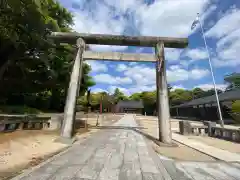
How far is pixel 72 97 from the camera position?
29.3 feet

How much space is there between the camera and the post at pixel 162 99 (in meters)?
8.70

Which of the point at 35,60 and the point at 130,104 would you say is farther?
the point at 130,104

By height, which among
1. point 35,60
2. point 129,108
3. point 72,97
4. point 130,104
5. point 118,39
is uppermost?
point 130,104

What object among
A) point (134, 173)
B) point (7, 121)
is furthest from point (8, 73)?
point (134, 173)

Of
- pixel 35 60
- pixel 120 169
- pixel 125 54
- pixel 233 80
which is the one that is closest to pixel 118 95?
pixel 233 80

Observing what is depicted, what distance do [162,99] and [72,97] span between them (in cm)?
438

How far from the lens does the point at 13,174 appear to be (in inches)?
154

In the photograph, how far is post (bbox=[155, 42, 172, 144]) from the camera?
8704 millimetres

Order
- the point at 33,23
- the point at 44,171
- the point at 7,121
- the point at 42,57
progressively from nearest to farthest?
the point at 44,171 < the point at 7,121 < the point at 33,23 < the point at 42,57

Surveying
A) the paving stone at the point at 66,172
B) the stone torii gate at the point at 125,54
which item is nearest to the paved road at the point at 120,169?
the paving stone at the point at 66,172

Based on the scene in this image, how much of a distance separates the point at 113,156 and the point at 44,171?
2255mm

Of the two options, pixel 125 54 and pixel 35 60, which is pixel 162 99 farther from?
pixel 35 60

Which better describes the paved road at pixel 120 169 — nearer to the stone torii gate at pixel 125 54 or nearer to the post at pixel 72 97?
the post at pixel 72 97

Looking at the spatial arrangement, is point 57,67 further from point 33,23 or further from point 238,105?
point 238,105
